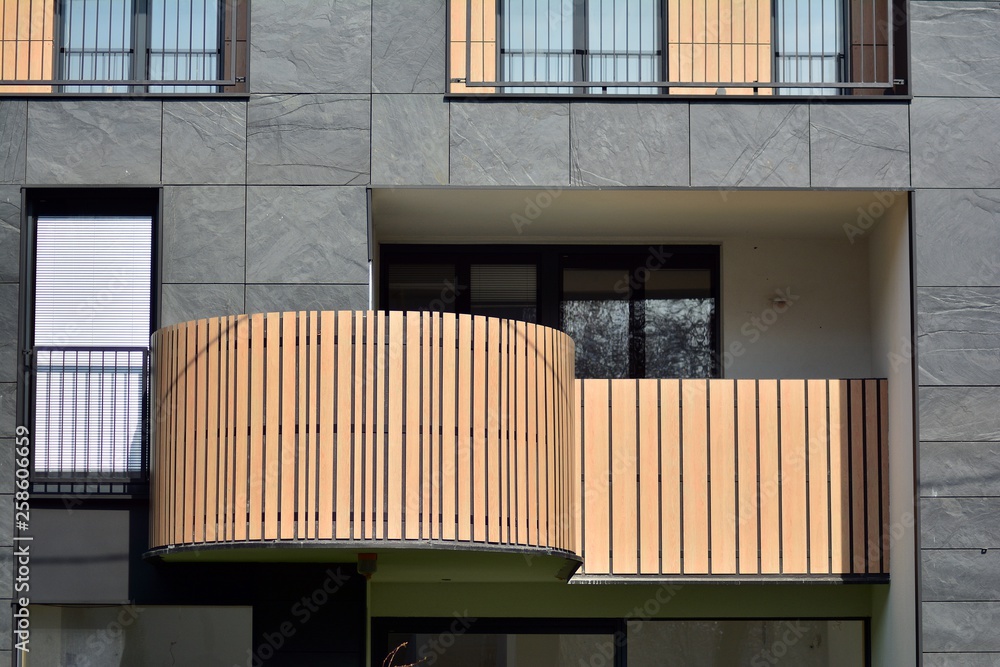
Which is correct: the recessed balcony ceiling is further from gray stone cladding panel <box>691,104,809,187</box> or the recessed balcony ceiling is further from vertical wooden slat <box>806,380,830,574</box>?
vertical wooden slat <box>806,380,830,574</box>

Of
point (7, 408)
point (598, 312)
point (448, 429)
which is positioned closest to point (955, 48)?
point (598, 312)

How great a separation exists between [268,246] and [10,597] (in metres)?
4.21

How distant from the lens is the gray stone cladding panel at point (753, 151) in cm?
1530

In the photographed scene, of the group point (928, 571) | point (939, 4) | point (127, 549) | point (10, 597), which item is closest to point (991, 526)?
point (928, 571)

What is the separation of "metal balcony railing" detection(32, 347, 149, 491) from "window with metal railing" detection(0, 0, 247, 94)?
9.63ft

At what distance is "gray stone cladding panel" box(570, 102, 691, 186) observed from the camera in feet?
50.2

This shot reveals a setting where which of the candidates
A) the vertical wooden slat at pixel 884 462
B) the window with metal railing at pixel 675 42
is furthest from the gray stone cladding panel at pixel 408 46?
the vertical wooden slat at pixel 884 462

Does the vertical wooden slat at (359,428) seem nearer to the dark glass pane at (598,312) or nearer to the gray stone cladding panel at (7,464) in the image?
the gray stone cladding panel at (7,464)

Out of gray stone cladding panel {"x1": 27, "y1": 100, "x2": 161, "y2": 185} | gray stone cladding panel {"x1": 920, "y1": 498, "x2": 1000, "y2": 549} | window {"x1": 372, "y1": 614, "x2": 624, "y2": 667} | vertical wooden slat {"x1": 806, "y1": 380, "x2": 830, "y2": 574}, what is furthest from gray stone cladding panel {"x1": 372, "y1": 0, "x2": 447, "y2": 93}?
gray stone cladding panel {"x1": 920, "y1": 498, "x2": 1000, "y2": 549}

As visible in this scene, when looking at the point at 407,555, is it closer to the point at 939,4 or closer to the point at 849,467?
the point at 849,467

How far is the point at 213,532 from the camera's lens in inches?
522

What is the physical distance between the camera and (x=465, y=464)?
13.3 metres

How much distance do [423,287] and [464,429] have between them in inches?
177

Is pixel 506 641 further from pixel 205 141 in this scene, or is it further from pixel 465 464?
pixel 205 141
